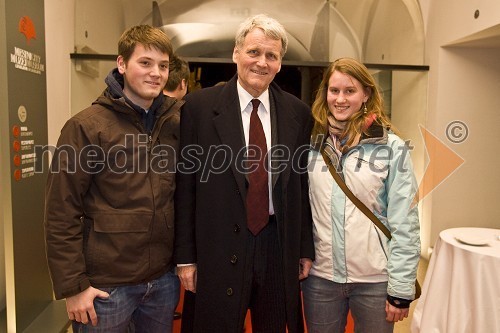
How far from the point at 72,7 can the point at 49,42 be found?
2.34ft

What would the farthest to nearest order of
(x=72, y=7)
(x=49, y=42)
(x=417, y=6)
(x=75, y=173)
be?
(x=417, y=6) < (x=72, y=7) < (x=49, y=42) < (x=75, y=173)

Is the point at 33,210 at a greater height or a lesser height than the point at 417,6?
lesser

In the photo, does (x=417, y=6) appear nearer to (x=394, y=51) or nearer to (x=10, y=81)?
(x=394, y=51)

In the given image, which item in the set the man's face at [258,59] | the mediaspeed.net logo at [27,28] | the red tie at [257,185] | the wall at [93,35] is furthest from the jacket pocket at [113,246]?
the wall at [93,35]

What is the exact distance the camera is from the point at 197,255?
5.56 feet

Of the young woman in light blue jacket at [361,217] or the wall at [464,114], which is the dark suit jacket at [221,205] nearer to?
the young woman in light blue jacket at [361,217]

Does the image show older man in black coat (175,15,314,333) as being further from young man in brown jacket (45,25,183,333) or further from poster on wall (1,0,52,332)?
poster on wall (1,0,52,332)

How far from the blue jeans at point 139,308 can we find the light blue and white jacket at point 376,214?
2.07 feet

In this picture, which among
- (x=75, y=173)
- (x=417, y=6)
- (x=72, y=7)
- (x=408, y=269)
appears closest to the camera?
(x=75, y=173)

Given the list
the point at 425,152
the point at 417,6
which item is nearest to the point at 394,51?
the point at 417,6

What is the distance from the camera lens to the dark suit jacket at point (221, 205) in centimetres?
166

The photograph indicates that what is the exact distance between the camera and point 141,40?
5.32 ft

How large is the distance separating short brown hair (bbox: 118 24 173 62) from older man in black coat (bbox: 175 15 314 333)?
0.80ft

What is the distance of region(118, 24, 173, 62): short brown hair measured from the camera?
1.62m
